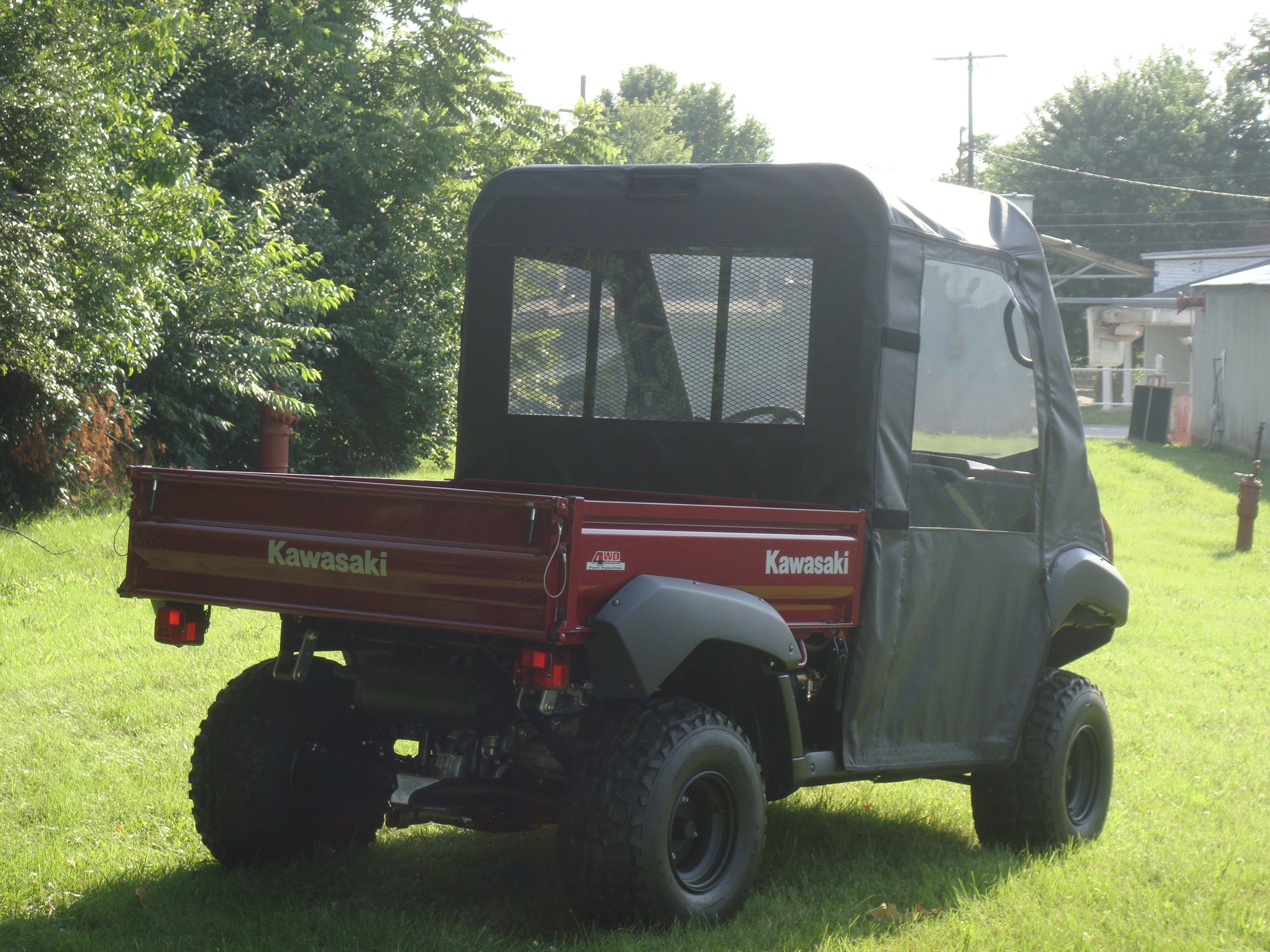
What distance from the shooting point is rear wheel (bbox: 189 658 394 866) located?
4.75m

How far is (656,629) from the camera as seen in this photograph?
388cm

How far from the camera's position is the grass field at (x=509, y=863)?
14.0 feet

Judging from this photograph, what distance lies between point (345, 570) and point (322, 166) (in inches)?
736

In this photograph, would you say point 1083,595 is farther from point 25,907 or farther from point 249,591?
point 25,907

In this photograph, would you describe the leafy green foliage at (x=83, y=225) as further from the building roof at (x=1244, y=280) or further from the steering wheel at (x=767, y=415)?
the building roof at (x=1244, y=280)

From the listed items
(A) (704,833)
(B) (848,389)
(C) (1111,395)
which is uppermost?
(C) (1111,395)

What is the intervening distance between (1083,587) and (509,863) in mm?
2622

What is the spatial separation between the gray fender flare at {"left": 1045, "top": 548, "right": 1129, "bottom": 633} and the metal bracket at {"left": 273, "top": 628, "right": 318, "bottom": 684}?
297cm

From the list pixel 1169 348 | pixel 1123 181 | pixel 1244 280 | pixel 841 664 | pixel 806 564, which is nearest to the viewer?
pixel 806 564

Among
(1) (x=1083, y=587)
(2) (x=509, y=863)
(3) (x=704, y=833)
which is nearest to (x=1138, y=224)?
(1) (x=1083, y=587)

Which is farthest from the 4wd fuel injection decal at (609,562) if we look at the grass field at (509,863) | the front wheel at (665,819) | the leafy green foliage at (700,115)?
the leafy green foliage at (700,115)

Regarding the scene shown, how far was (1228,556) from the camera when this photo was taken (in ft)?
58.1

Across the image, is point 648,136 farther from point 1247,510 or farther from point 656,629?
point 656,629

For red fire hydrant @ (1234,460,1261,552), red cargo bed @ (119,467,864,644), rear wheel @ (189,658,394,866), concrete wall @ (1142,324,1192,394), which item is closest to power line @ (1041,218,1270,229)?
concrete wall @ (1142,324,1192,394)
